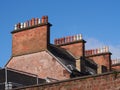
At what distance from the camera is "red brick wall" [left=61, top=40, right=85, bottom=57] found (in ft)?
176

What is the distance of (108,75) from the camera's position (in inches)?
1077

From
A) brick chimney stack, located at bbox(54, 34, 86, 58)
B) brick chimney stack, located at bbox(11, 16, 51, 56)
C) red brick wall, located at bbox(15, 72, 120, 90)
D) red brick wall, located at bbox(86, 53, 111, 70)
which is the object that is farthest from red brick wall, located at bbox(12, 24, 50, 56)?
red brick wall, located at bbox(15, 72, 120, 90)

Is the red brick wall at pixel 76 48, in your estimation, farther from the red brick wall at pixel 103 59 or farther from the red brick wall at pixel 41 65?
the red brick wall at pixel 41 65

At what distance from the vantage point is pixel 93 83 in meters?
27.9

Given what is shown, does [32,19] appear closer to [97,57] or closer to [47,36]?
[47,36]

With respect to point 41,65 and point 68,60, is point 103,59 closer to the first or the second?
point 68,60

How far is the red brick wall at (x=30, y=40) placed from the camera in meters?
48.3

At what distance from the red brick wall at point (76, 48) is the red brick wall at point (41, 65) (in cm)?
692

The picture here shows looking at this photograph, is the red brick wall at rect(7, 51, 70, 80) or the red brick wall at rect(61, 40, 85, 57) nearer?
the red brick wall at rect(7, 51, 70, 80)

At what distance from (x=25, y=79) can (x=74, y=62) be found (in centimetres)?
1094

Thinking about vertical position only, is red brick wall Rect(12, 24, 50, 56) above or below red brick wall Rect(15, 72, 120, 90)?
above

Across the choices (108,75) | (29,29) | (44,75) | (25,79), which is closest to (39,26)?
(29,29)

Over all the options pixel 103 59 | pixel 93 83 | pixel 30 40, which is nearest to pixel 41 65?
pixel 30 40

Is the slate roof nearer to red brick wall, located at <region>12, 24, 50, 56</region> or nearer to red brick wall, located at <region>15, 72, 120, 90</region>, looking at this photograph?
red brick wall, located at <region>12, 24, 50, 56</region>
